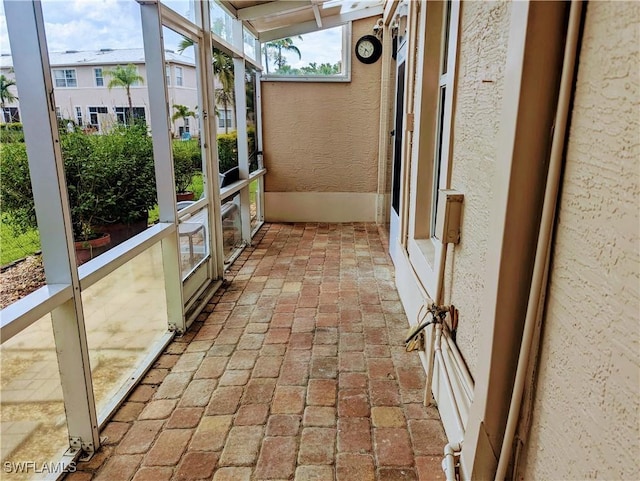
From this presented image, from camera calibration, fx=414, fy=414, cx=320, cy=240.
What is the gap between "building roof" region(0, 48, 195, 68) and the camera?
5.12ft

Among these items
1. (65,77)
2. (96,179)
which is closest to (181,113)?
(96,179)

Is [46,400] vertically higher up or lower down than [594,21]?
lower down

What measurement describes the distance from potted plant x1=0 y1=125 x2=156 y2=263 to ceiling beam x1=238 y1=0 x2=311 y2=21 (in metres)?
2.59

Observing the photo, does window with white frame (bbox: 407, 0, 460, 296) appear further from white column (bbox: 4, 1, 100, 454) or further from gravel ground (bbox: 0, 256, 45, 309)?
gravel ground (bbox: 0, 256, 45, 309)

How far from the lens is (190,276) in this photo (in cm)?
309

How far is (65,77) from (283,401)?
1713 mm

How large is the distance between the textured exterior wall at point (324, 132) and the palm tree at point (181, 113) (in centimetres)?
284

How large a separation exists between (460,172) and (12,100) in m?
1.67

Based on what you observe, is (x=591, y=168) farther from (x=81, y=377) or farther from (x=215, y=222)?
Result: (x=215, y=222)

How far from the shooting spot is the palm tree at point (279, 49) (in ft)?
18.2

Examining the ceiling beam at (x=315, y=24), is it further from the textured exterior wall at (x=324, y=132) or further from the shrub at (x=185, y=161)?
the shrub at (x=185, y=161)

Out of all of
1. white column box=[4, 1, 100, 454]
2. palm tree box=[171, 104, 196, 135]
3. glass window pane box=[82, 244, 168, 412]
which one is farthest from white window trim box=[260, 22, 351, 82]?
white column box=[4, 1, 100, 454]

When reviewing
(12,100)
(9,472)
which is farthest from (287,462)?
(12,100)

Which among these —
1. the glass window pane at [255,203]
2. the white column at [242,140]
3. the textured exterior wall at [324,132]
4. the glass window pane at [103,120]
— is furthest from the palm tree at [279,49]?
the glass window pane at [103,120]
